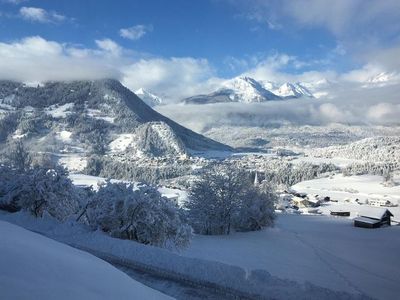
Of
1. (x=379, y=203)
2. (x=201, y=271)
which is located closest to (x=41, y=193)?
(x=201, y=271)

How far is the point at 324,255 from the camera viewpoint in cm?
3591

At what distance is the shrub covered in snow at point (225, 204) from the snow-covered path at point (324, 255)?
8.72ft

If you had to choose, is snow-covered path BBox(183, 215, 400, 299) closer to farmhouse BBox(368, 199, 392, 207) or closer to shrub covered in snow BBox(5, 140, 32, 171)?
shrub covered in snow BBox(5, 140, 32, 171)

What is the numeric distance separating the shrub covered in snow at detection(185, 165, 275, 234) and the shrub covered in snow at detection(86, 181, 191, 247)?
23.8 metres

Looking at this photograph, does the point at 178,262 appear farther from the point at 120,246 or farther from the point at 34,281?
the point at 34,281

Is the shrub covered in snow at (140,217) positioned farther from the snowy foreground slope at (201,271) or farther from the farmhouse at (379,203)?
the farmhouse at (379,203)

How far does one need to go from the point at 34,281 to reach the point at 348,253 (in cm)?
3467

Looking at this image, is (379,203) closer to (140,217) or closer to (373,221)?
(373,221)

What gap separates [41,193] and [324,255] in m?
25.4

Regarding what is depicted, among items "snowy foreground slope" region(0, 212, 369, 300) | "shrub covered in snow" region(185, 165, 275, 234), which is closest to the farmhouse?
"shrub covered in snow" region(185, 165, 275, 234)

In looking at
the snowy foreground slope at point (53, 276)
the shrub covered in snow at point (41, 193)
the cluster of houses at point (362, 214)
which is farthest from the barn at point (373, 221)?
the snowy foreground slope at point (53, 276)

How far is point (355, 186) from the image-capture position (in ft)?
604

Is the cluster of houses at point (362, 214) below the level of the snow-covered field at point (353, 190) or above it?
below

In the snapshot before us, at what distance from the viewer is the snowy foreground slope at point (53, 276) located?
9.52 meters
